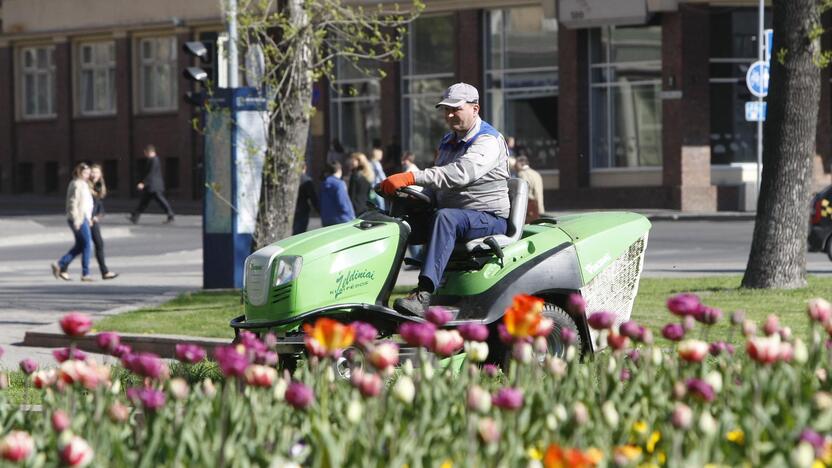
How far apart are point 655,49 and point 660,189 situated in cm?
321

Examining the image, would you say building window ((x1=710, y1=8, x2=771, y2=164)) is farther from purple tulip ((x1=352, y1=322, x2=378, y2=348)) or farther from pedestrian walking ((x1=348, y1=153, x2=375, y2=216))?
purple tulip ((x1=352, y1=322, x2=378, y2=348))

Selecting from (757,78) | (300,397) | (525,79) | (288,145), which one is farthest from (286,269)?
(525,79)

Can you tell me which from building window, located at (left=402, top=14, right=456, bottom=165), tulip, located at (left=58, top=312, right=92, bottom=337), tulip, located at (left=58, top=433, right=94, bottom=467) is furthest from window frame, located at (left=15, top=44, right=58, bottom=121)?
tulip, located at (left=58, top=433, right=94, bottom=467)

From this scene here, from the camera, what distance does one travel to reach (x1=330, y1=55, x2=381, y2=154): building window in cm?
4272

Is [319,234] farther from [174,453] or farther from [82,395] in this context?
[174,453]

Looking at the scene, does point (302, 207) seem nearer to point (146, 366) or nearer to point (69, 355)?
point (69, 355)

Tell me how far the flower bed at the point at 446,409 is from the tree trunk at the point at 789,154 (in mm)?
10251

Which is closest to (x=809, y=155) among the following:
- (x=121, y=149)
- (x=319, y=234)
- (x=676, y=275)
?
(x=676, y=275)

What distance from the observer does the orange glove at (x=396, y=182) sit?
353 inches

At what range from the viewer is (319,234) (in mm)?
9203

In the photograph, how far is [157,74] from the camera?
47625 millimetres

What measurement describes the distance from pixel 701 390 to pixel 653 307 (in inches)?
401

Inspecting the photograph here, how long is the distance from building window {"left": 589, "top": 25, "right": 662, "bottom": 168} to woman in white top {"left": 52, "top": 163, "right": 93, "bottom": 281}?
18858 mm

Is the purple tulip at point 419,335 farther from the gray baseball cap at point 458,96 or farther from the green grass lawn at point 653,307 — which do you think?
the green grass lawn at point 653,307
